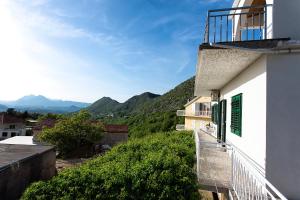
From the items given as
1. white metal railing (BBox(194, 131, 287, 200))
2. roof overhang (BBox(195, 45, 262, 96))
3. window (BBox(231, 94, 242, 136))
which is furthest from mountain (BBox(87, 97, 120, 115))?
white metal railing (BBox(194, 131, 287, 200))

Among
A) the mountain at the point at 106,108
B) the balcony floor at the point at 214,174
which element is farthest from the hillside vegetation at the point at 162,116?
the mountain at the point at 106,108

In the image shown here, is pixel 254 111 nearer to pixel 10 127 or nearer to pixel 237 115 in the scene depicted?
pixel 237 115

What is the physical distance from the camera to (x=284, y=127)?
487cm

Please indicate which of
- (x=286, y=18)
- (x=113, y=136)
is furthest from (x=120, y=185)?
(x=113, y=136)

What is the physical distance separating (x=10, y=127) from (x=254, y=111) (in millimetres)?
50711

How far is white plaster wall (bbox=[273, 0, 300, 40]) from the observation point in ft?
16.2

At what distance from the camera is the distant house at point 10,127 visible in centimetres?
4459

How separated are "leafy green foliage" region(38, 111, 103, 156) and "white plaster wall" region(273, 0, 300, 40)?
25696mm

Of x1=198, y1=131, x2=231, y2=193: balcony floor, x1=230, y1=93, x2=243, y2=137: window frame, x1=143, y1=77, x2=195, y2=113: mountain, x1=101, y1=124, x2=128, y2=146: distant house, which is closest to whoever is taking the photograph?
x1=198, y1=131, x2=231, y2=193: balcony floor

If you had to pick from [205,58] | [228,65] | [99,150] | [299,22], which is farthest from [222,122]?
[99,150]

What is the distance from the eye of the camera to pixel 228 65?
659 cm

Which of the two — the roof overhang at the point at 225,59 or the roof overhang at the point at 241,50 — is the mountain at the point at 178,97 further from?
the roof overhang at the point at 241,50

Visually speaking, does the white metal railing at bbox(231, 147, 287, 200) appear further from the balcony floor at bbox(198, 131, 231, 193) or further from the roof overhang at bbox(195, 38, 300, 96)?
the roof overhang at bbox(195, 38, 300, 96)

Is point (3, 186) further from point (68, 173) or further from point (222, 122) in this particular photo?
point (222, 122)
